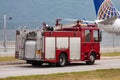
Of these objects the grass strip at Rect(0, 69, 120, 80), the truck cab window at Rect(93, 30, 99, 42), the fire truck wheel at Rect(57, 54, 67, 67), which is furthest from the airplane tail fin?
the grass strip at Rect(0, 69, 120, 80)

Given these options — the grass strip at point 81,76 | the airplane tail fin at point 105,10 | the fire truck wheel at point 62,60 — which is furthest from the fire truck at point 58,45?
the airplane tail fin at point 105,10

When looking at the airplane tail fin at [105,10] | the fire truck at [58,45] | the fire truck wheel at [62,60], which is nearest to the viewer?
the fire truck at [58,45]

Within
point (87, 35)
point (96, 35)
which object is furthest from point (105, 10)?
point (87, 35)

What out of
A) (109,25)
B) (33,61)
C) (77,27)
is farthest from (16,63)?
(109,25)

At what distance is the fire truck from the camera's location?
87.1 ft

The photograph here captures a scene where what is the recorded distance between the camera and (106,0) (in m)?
59.9

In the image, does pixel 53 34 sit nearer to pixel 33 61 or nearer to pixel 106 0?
pixel 33 61

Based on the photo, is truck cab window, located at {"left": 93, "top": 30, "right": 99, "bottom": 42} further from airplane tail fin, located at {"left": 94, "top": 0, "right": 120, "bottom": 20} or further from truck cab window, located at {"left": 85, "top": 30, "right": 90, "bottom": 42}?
airplane tail fin, located at {"left": 94, "top": 0, "right": 120, "bottom": 20}

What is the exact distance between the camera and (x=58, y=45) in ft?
89.0

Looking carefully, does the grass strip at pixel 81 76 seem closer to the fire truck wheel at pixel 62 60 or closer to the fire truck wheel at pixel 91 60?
the fire truck wheel at pixel 62 60

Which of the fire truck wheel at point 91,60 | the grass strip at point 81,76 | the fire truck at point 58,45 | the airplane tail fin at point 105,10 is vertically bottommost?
→ the grass strip at point 81,76

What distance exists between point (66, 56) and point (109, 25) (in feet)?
99.0

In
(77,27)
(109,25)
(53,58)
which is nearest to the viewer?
(53,58)

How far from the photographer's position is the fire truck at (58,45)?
26.5 metres
